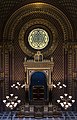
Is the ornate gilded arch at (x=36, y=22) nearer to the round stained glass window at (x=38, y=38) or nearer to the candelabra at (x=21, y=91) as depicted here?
the round stained glass window at (x=38, y=38)

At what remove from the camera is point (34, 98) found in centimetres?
3503

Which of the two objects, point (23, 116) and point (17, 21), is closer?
point (23, 116)

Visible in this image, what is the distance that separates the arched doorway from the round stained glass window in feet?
11.3

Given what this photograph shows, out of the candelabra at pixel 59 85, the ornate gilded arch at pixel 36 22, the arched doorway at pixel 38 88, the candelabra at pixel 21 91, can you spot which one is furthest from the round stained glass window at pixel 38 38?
the candelabra at pixel 21 91

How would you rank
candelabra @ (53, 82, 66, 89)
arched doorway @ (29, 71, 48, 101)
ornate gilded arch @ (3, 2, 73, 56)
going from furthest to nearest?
1. arched doorway @ (29, 71, 48, 101)
2. candelabra @ (53, 82, 66, 89)
3. ornate gilded arch @ (3, 2, 73, 56)

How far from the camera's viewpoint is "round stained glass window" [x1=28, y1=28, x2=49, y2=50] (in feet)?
117

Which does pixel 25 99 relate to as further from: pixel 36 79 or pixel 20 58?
pixel 20 58

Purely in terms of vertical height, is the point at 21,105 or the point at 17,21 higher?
the point at 17,21

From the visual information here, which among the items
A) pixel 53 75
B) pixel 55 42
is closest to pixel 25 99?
pixel 53 75

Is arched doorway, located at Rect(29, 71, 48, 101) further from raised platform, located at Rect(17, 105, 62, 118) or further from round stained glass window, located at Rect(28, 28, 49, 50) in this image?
round stained glass window, located at Rect(28, 28, 49, 50)

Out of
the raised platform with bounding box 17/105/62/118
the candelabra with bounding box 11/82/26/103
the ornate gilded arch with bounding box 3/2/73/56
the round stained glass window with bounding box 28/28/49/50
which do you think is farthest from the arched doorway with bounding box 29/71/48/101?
the round stained glass window with bounding box 28/28/49/50

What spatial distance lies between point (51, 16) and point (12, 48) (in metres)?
6.10

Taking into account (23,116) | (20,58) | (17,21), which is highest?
(17,21)

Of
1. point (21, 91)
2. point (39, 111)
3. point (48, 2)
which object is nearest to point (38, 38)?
point (48, 2)
